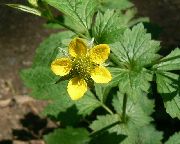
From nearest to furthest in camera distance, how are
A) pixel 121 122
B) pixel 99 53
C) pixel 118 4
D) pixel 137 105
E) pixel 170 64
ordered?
pixel 99 53 < pixel 170 64 < pixel 121 122 < pixel 137 105 < pixel 118 4

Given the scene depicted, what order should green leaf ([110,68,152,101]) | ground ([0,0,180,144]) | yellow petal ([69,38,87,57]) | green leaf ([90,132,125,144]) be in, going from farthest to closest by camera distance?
ground ([0,0,180,144])
green leaf ([90,132,125,144])
green leaf ([110,68,152,101])
yellow petal ([69,38,87,57])

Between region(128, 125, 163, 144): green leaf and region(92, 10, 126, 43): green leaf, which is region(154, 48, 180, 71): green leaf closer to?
region(92, 10, 126, 43): green leaf

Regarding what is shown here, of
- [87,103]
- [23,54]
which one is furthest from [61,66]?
[23,54]

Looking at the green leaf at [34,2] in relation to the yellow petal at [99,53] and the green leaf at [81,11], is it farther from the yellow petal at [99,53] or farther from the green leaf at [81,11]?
the yellow petal at [99,53]

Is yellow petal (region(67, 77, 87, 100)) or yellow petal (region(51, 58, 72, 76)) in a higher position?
yellow petal (region(51, 58, 72, 76))

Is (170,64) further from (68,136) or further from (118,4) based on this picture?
(68,136)

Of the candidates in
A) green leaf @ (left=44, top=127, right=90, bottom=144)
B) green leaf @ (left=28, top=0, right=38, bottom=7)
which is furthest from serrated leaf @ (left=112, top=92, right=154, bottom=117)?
green leaf @ (left=28, top=0, right=38, bottom=7)

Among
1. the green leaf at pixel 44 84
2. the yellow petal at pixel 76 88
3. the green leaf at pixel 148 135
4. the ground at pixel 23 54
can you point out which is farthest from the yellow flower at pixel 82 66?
the ground at pixel 23 54
